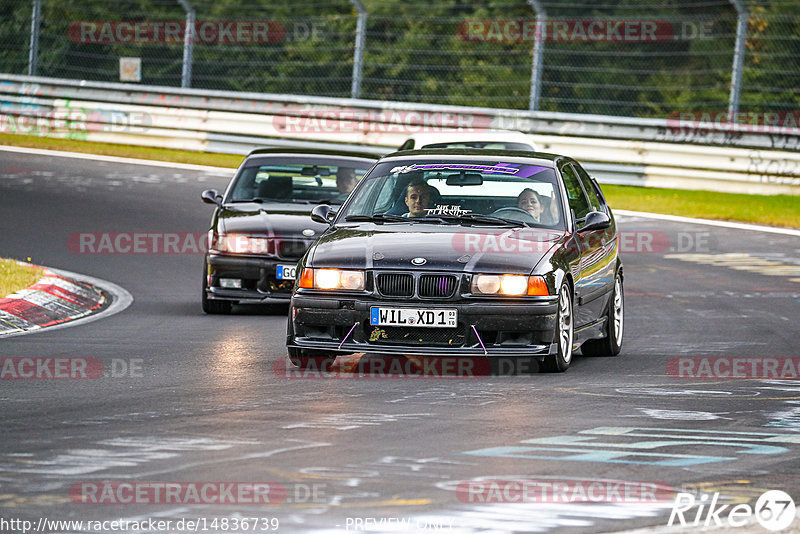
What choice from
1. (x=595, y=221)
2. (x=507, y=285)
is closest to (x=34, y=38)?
(x=595, y=221)

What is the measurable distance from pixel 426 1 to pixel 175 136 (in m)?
11.7

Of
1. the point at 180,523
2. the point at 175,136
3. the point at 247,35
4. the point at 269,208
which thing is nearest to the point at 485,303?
the point at 180,523

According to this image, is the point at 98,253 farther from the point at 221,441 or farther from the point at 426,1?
the point at 426,1

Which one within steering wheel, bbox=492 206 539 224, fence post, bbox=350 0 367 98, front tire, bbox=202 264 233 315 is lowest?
front tire, bbox=202 264 233 315

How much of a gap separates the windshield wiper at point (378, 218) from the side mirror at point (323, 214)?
40cm

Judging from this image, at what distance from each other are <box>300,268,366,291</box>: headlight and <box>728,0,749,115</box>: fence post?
14869mm

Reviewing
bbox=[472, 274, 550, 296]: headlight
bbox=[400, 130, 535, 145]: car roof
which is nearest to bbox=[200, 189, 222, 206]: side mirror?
bbox=[400, 130, 535, 145]: car roof

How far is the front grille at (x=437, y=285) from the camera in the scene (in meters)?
9.61

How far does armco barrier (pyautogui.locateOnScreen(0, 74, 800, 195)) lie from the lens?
23.7 meters

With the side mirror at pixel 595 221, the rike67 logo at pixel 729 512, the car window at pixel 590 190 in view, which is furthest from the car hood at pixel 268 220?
Answer: the rike67 logo at pixel 729 512

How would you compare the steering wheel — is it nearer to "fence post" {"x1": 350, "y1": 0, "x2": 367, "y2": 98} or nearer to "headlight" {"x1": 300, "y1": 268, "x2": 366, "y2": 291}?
"headlight" {"x1": 300, "y1": 268, "x2": 366, "y2": 291}

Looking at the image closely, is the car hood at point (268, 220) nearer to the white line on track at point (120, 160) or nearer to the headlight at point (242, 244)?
the headlight at point (242, 244)

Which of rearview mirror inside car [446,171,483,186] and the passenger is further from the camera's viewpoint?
rearview mirror inside car [446,171,483,186]

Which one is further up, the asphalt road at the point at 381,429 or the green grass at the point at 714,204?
the green grass at the point at 714,204
